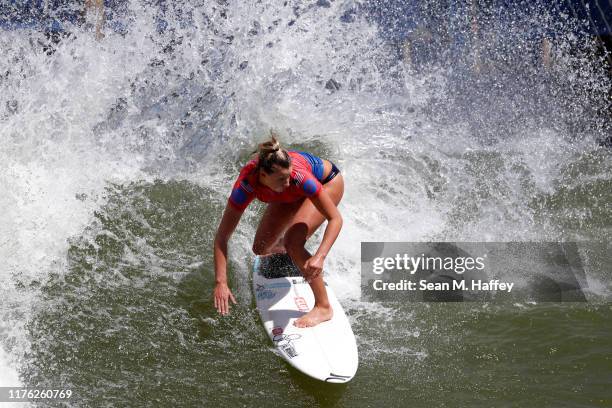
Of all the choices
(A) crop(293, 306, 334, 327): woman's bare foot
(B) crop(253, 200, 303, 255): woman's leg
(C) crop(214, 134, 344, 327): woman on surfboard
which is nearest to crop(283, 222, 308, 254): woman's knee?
(C) crop(214, 134, 344, 327): woman on surfboard

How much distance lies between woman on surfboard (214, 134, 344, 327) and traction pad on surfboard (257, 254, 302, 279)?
225 mm

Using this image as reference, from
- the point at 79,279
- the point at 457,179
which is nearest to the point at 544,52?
the point at 457,179

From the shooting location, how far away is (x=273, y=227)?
507 cm

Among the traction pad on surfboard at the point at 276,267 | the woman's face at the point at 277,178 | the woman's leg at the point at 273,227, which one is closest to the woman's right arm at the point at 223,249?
the woman's face at the point at 277,178

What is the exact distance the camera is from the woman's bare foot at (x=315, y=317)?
4703 mm

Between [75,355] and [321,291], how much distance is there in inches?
68.1

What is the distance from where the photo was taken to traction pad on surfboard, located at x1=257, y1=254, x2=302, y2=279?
5297 mm

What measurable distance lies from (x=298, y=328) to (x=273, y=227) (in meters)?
0.82

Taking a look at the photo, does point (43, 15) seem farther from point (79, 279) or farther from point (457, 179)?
point (457, 179)

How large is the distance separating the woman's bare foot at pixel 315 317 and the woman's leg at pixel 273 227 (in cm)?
68

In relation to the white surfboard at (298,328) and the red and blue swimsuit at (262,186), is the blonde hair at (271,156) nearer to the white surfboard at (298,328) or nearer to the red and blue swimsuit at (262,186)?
the red and blue swimsuit at (262,186)

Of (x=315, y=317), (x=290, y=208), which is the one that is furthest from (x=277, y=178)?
(x=315, y=317)

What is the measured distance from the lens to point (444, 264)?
598 cm

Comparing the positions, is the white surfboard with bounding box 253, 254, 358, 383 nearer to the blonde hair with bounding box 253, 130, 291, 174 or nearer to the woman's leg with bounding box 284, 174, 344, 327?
the woman's leg with bounding box 284, 174, 344, 327
